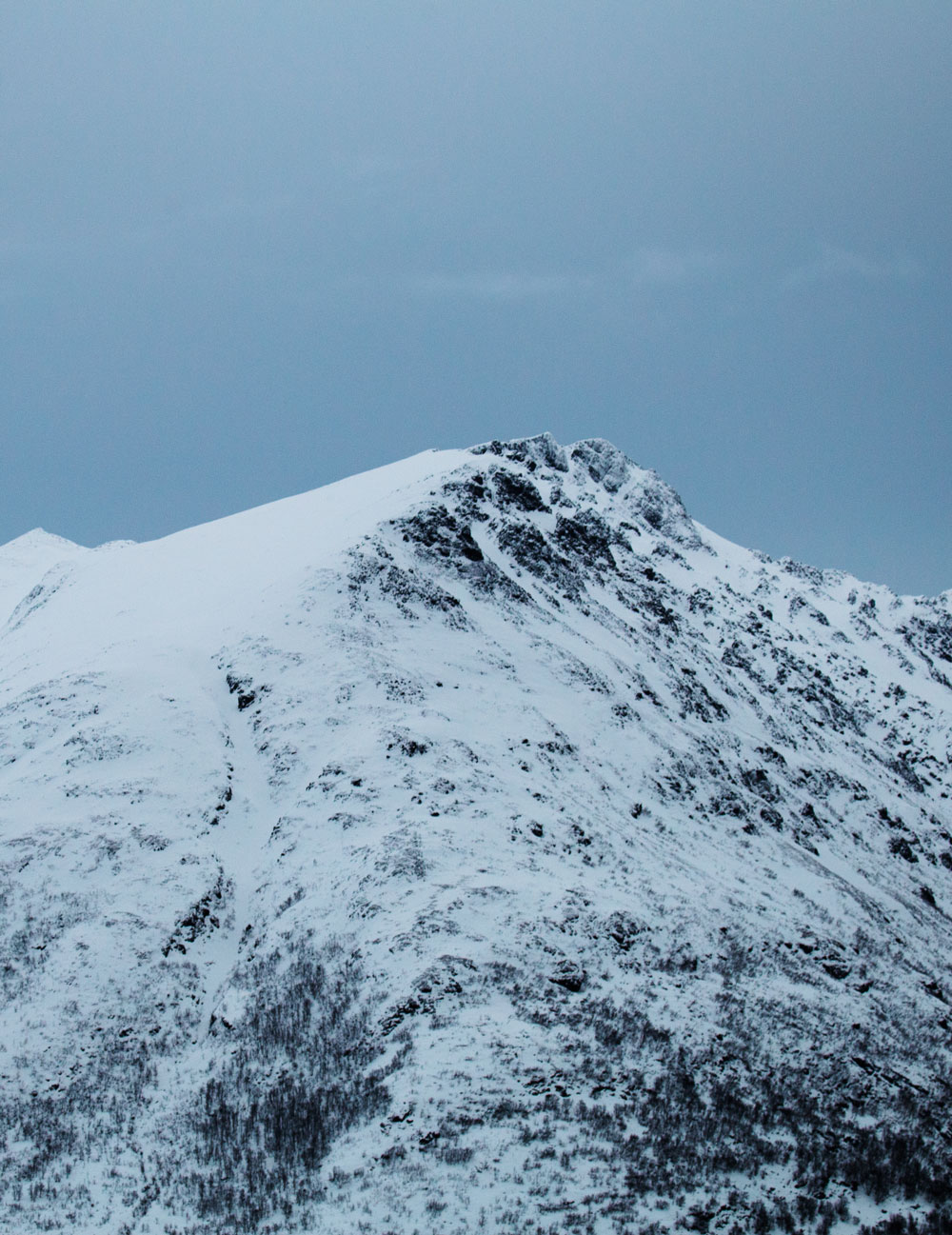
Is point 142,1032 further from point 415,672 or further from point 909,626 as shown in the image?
point 909,626

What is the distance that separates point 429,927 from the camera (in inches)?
949


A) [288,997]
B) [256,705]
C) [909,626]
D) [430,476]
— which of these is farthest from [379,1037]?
[909,626]

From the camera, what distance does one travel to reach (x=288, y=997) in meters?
22.7

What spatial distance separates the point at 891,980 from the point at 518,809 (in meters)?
15.6

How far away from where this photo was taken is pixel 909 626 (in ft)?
493

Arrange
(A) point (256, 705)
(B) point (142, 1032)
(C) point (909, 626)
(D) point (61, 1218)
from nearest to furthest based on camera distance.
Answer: (D) point (61, 1218)
(B) point (142, 1032)
(A) point (256, 705)
(C) point (909, 626)

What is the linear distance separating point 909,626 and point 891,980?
141 m

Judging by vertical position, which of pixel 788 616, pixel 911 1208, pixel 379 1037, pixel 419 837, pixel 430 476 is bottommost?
pixel 911 1208

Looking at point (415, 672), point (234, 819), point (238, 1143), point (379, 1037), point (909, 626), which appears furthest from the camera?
point (909, 626)

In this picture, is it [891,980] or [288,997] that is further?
[891,980]

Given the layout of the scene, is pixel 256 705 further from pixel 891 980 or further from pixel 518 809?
pixel 891 980

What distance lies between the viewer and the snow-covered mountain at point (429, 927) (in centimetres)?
1686

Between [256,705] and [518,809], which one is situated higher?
[256,705]

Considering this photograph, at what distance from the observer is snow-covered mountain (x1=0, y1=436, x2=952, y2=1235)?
16859 mm
